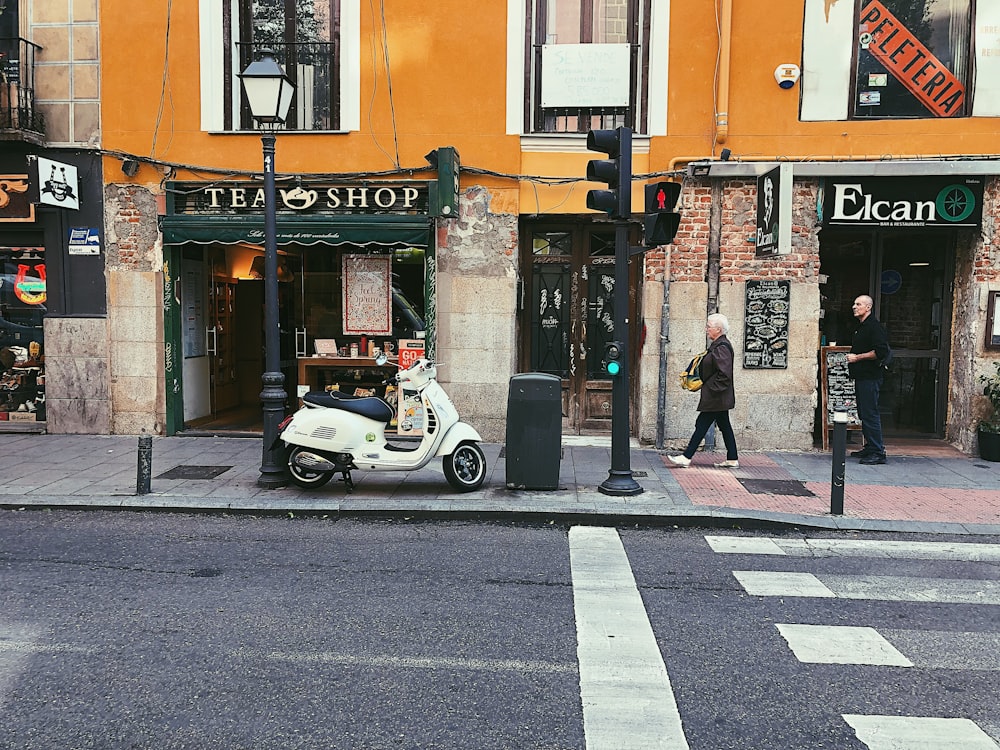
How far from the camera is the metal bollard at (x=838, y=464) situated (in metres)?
7.05

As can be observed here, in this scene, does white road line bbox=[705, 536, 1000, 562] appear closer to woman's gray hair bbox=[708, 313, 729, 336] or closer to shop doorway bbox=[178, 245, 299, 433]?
woman's gray hair bbox=[708, 313, 729, 336]

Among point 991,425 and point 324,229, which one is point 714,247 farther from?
point 324,229

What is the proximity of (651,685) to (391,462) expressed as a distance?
4387 millimetres

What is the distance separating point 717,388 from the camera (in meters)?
8.88

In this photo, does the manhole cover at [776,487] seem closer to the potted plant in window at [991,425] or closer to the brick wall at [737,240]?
the brick wall at [737,240]

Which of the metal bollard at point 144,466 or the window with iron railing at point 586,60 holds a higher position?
the window with iron railing at point 586,60

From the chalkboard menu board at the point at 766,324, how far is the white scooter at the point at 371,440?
4226mm

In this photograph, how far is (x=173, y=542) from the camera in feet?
20.5

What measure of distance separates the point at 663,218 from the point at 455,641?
4.57 meters

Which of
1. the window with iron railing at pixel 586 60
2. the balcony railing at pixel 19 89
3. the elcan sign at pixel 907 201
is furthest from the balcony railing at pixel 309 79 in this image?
the elcan sign at pixel 907 201

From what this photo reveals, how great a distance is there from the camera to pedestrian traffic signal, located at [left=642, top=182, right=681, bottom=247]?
23.8 feet

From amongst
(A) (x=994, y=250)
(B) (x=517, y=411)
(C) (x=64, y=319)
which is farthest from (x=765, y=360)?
(C) (x=64, y=319)

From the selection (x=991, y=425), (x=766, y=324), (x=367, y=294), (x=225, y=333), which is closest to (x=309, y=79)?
(x=367, y=294)

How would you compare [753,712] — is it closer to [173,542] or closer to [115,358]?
[173,542]
